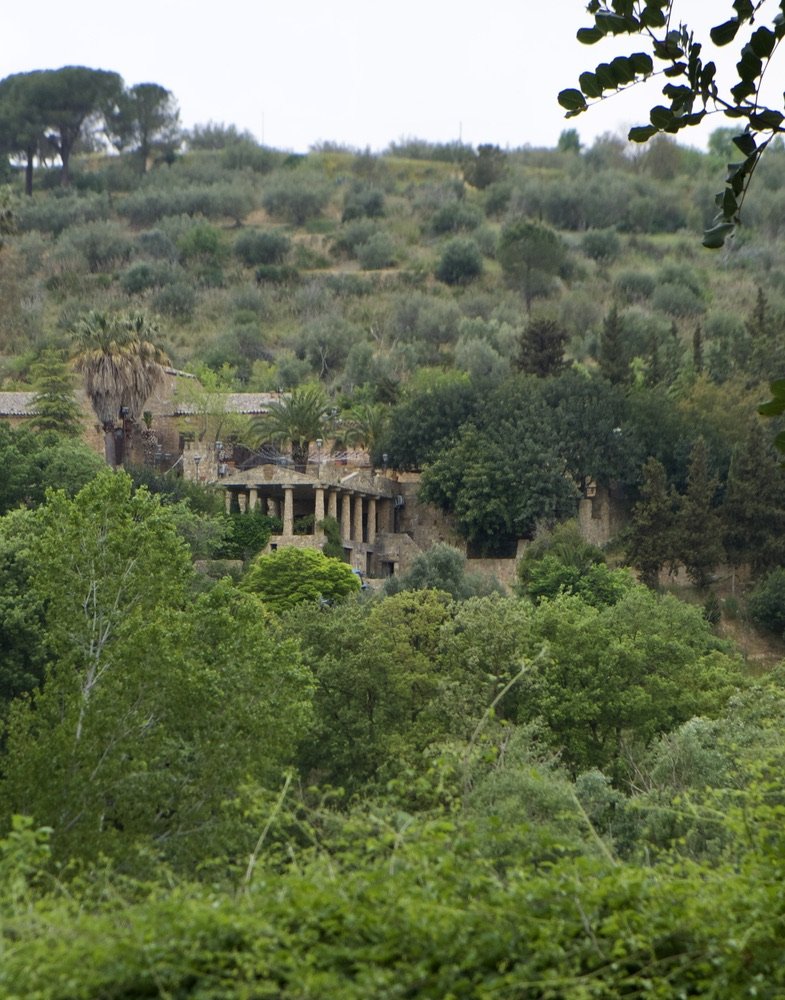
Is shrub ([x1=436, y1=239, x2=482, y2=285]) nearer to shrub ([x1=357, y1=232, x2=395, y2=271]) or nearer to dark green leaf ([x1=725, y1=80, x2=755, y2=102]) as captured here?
shrub ([x1=357, y1=232, x2=395, y2=271])

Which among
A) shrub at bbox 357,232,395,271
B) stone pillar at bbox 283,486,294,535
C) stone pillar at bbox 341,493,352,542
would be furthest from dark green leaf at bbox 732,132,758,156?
shrub at bbox 357,232,395,271

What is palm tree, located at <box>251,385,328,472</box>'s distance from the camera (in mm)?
60812

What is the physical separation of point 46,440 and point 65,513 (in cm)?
3064

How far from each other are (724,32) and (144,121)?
131778mm

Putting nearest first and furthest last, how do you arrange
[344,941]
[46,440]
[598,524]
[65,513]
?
[344,941]
[65,513]
[46,440]
[598,524]

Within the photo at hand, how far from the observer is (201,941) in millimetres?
10539

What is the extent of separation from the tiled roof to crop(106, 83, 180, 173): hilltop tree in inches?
2816

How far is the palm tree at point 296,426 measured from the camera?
2394 inches

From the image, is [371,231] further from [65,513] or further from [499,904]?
[499,904]

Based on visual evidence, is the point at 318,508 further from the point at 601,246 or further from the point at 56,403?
the point at 601,246

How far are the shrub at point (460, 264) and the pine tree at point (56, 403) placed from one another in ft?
147

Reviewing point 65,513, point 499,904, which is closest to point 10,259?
point 65,513

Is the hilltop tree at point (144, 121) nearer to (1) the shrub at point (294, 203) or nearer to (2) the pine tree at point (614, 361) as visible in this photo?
(1) the shrub at point (294, 203)

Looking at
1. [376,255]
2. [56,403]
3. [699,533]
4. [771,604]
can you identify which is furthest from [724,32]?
[376,255]
